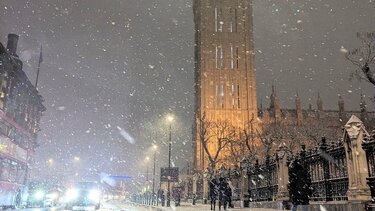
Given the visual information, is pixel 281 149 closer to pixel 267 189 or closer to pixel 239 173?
pixel 267 189

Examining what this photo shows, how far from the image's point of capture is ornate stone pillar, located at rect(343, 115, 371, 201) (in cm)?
1007

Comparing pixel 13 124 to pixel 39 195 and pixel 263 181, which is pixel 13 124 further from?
pixel 263 181

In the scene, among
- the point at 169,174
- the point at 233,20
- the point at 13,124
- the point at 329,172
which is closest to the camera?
the point at 329,172

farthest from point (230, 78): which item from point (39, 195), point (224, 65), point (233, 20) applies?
point (39, 195)

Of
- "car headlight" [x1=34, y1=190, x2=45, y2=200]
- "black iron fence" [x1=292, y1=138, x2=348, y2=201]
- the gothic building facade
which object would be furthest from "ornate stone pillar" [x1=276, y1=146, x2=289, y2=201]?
the gothic building facade

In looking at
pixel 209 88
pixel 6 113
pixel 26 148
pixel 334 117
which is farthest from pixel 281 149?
pixel 334 117

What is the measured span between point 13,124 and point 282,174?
25.1 m

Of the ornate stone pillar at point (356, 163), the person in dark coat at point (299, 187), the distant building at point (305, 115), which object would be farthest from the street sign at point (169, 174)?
the distant building at point (305, 115)

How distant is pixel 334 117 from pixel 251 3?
118ft

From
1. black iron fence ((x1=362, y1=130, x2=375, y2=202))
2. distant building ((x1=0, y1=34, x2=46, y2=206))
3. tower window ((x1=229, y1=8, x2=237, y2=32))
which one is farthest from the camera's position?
tower window ((x1=229, y1=8, x2=237, y2=32))

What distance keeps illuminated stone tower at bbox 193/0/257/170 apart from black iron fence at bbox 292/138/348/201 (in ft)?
240

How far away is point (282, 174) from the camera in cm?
1652

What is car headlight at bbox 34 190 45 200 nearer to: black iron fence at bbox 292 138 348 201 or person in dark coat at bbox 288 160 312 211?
black iron fence at bbox 292 138 348 201

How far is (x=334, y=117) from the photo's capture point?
94.4m
